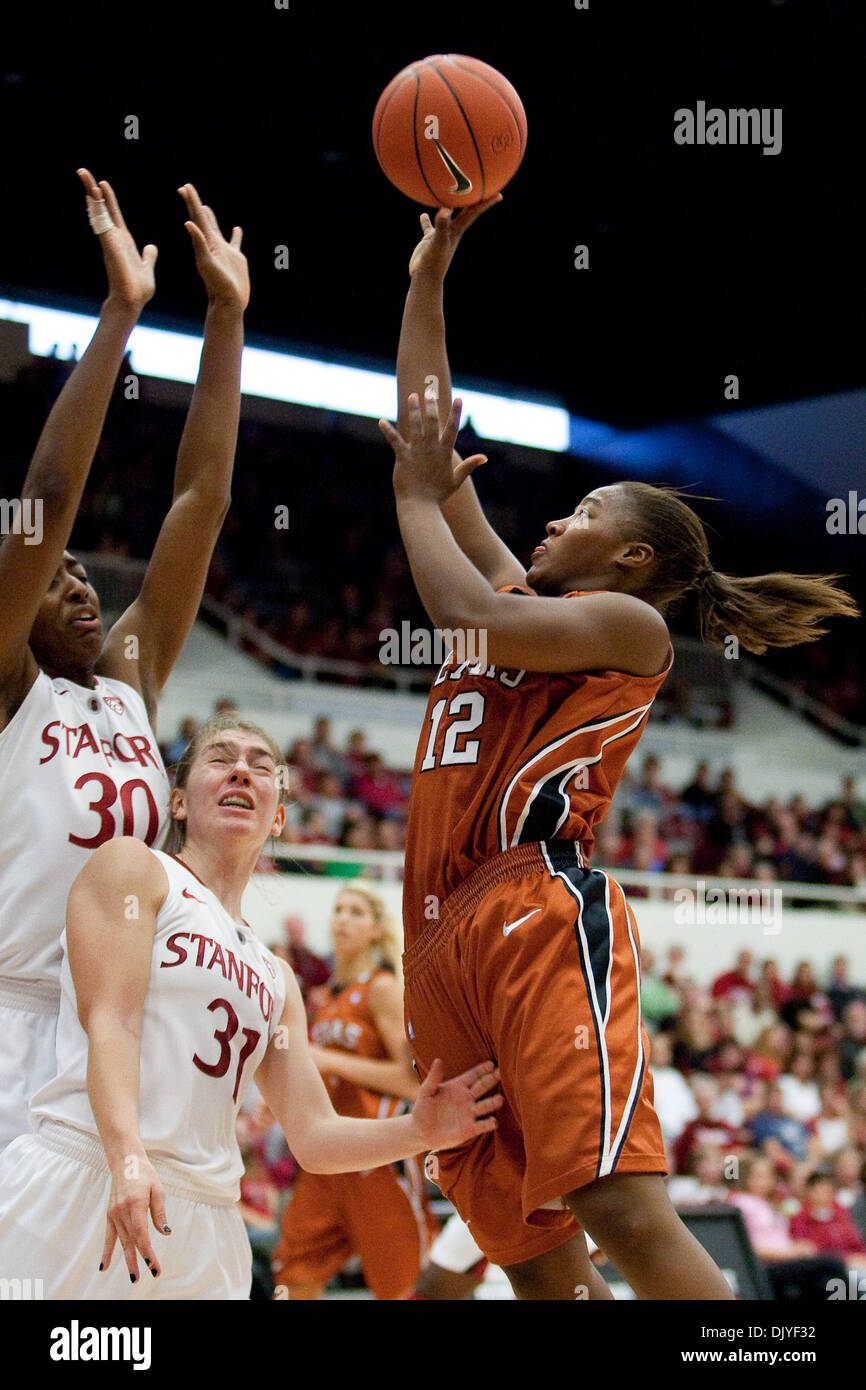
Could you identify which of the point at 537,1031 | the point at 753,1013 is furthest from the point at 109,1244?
the point at 753,1013

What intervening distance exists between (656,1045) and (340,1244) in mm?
4853

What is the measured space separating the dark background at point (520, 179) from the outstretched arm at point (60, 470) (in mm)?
8587

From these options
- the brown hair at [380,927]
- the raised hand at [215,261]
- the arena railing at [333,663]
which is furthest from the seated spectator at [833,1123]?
the raised hand at [215,261]

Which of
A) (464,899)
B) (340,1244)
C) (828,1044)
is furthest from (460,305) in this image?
(464,899)

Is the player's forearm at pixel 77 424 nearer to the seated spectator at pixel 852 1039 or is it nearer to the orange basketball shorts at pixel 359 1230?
the orange basketball shorts at pixel 359 1230

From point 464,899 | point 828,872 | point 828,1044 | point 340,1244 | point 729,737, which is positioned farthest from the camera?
point 729,737

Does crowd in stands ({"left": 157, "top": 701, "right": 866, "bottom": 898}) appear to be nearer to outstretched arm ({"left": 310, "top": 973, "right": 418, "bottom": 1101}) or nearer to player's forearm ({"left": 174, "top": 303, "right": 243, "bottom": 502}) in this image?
outstretched arm ({"left": 310, "top": 973, "right": 418, "bottom": 1101})

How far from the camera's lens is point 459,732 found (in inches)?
133

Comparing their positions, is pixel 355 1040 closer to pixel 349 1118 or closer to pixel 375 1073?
pixel 375 1073

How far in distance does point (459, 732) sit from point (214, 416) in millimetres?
1107

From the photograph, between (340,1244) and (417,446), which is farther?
(340,1244)

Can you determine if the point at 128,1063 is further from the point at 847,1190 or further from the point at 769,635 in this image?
the point at 847,1190

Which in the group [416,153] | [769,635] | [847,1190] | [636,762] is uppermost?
[636,762]

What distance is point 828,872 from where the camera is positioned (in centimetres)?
1538
